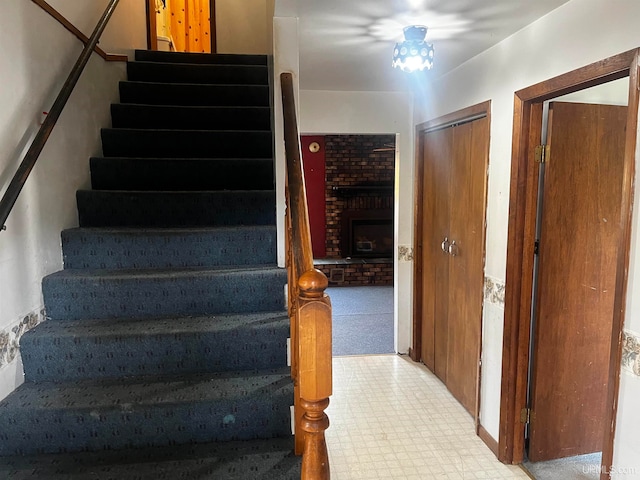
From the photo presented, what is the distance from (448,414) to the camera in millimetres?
2938

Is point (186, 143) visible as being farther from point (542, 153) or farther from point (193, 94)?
point (542, 153)

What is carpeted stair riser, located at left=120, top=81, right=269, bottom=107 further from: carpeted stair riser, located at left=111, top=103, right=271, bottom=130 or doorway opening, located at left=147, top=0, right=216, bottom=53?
doorway opening, located at left=147, top=0, right=216, bottom=53

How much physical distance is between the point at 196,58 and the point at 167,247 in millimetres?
2166

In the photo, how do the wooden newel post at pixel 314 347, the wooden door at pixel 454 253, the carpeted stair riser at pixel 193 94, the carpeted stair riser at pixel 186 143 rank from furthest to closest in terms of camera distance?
1. the carpeted stair riser at pixel 193 94
2. the wooden door at pixel 454 253
3. the carpeted stair riser at pixel 186 143
4. the wooden newel post at pixel 314 347

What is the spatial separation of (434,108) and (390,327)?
235cm

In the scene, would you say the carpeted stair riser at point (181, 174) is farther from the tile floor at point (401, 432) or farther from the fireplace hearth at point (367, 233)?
the fireplace hearth at point (367, 233)

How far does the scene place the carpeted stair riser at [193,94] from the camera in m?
3.04

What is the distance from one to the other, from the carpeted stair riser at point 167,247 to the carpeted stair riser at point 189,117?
0.99m

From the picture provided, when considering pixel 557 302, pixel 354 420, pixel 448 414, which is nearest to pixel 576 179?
pixel 557 302

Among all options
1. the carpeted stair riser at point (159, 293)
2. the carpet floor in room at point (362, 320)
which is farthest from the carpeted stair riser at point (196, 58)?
the carpet floor in room at point (362, 320)

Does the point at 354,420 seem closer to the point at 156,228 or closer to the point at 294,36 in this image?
the point at 156,228

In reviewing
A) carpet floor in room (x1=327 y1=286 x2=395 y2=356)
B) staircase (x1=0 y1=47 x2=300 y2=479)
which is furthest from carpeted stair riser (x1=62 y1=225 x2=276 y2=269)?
carpet floor in room (x1=327 y1=286 x2=395 y2=356)

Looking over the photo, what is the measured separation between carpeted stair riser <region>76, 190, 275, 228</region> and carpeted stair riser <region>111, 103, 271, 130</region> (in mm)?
746

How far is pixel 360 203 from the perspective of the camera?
714cm
